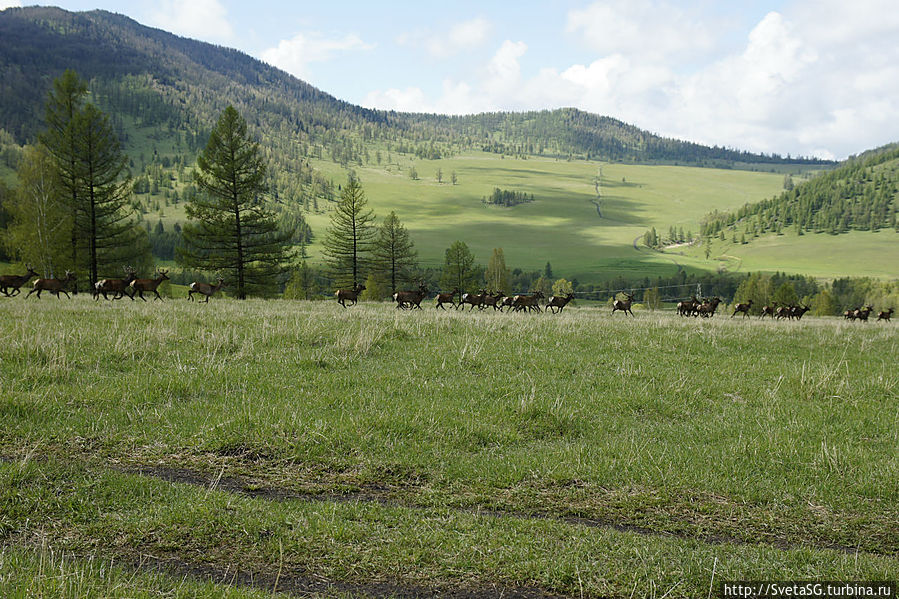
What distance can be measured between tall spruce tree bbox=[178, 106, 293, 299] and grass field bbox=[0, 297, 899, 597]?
1483 inches

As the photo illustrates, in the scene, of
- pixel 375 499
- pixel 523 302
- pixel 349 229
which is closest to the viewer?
pixel 375 499

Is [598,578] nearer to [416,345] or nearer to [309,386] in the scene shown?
[309,386]

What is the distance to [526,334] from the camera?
16.5 m

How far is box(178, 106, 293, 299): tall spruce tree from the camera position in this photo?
158 ft

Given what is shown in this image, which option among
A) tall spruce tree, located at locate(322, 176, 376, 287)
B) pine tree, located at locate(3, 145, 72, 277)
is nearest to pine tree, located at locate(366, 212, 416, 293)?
tall spruce tree, located at locate(322, 176, 376, 287)

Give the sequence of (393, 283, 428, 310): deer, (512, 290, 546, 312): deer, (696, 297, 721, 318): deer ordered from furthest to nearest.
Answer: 1. (696, 297, 721, 318): deer
2. (512, 290, 546, 312): deer
3. (393, 283, 428, 310): deer

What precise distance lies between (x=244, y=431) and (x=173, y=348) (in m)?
6.07

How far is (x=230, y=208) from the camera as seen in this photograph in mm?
48656

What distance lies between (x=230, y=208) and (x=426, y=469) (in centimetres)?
4745

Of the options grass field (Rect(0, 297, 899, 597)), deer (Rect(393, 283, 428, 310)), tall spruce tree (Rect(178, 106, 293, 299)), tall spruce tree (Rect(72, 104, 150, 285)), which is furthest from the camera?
tall spruce tree (Rect(178, 106, 293, 299))

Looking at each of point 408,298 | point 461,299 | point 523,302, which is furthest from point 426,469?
point 523,302

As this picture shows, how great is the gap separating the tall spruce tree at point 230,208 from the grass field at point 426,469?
3767cm

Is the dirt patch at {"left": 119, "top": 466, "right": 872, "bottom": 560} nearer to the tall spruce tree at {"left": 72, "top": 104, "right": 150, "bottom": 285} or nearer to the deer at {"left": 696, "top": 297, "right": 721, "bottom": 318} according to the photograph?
the deer at {"left": 696, "top": 297, "right": 721, "bottom": 318}

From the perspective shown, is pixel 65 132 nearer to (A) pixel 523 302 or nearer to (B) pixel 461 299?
(B) pixel 461 299
